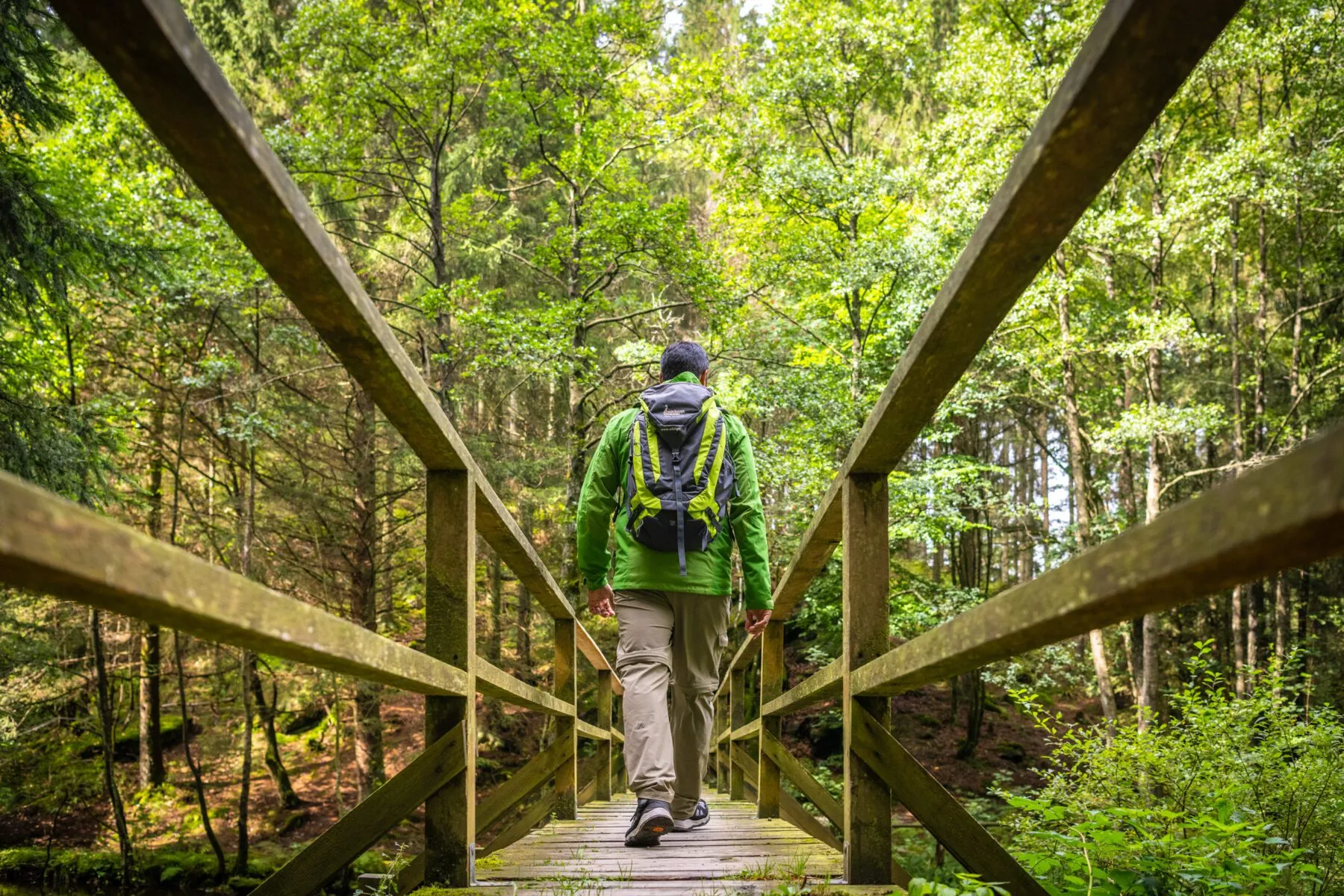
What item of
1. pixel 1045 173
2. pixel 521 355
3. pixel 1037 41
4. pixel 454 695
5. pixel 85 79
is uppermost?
pixel 1037 41

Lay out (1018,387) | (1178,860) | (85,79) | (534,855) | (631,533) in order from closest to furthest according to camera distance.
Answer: (1178,860) < (534,855) < (631,533) < (85,79) < (1018,387)

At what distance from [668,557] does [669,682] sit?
55 cm

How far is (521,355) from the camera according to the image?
11000mm

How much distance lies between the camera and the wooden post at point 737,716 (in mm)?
5859

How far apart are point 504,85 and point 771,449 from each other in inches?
242

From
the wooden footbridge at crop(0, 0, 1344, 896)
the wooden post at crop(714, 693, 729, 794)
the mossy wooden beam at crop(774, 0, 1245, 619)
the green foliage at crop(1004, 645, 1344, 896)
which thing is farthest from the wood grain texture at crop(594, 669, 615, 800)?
the mossy wooden beam at crop(774, 0, 1245, 619)

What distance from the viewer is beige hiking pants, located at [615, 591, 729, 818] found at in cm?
321

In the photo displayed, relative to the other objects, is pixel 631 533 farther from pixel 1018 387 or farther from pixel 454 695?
pixel 1018 387

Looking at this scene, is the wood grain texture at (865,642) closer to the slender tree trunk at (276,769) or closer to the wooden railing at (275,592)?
the wooden railing at (275,592)

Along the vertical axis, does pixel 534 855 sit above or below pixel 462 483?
below

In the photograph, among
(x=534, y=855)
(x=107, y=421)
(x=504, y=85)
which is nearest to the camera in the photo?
(x=534, y=855)

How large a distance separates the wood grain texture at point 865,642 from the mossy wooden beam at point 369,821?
998 millimetres

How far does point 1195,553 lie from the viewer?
782 millimetres

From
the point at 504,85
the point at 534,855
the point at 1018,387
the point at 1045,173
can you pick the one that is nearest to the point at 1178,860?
the point at 1045,173
